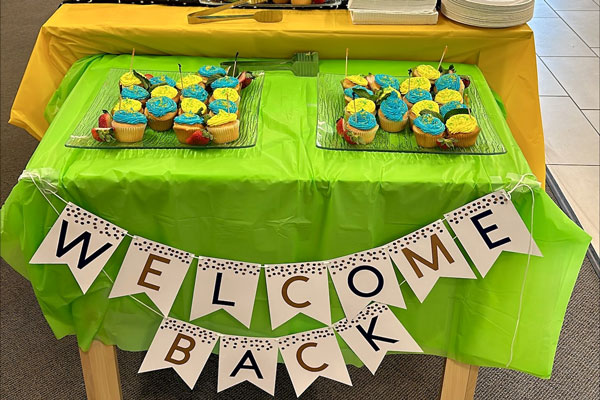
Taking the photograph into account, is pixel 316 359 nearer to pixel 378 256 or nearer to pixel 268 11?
pixel 378 256

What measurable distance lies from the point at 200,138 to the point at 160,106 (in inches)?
5.1

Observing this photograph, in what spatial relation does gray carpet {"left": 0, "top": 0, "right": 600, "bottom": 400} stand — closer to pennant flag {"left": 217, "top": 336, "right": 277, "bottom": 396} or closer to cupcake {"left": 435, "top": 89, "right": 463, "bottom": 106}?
pennant flag {"left": 217, "top": 336, "right": 277, "bottom": 396}

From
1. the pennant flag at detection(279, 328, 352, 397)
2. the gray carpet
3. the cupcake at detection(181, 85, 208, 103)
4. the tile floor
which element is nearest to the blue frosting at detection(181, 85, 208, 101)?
the cupcake at detection(181, 85, 208, 103)

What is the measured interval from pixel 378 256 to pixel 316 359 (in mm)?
314

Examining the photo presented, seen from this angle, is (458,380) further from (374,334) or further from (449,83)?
(449,83)

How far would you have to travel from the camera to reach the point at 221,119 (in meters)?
1.45

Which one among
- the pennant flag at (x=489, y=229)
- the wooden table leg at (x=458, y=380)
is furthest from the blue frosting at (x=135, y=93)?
the wooden table leg at (x=458, y=380)

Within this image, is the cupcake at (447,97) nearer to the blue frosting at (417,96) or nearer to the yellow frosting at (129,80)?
the blue frosting at (417,96)

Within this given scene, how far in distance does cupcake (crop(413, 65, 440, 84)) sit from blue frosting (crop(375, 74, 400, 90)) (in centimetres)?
7

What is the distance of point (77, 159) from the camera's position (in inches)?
56.3

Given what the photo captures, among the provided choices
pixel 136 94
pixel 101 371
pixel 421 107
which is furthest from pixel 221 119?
pixel 101 371

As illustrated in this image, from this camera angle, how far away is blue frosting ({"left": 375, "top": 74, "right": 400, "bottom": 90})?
5.28 ft

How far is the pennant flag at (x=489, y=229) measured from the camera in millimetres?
1376

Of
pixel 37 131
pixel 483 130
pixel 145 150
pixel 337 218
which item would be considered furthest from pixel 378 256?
pixel 37 131
